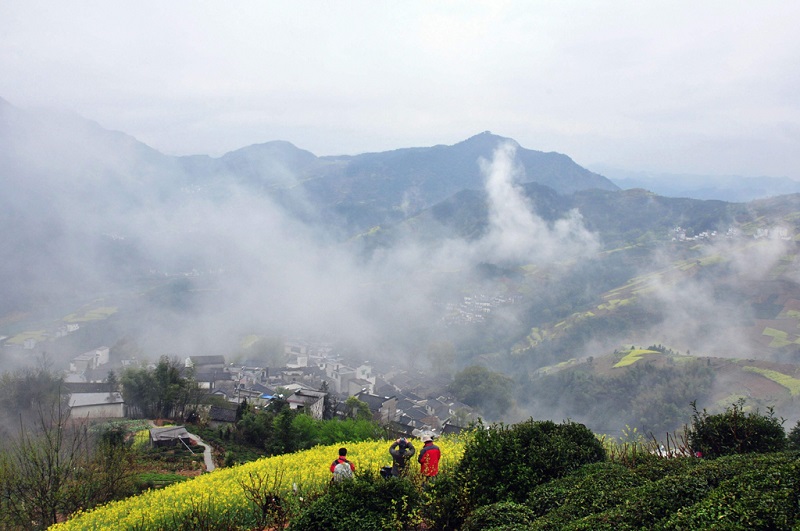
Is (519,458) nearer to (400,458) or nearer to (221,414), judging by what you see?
(400,458)

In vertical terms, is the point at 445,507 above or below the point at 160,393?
above

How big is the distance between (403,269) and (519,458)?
11622cm

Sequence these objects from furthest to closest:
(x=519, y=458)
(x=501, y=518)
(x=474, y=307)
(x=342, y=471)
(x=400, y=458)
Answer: (x=474, y=307) < (x=400, y=458) < (x=342, y=471) < (x=519, y=458) < (x=501, y=518)

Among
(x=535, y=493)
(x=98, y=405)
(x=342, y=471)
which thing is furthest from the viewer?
(x=98, y=405)

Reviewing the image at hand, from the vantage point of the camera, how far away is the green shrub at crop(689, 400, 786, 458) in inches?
334

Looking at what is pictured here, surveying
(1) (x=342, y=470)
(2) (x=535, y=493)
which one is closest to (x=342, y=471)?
(1) (x=342, y=470)

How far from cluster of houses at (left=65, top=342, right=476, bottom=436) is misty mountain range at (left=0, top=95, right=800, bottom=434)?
8.38 m

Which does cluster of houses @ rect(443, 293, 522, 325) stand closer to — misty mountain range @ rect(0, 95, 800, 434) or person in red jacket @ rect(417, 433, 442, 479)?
misty mountain range @ rect(0, 95, 800, 434)

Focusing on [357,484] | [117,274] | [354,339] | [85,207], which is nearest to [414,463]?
[357,484]

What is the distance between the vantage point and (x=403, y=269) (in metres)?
123

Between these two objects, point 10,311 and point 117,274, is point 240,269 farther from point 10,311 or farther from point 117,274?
point 10,311

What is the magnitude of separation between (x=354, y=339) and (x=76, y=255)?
68.4m

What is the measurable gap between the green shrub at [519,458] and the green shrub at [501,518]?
0.93 meters

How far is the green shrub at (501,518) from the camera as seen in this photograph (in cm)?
495
